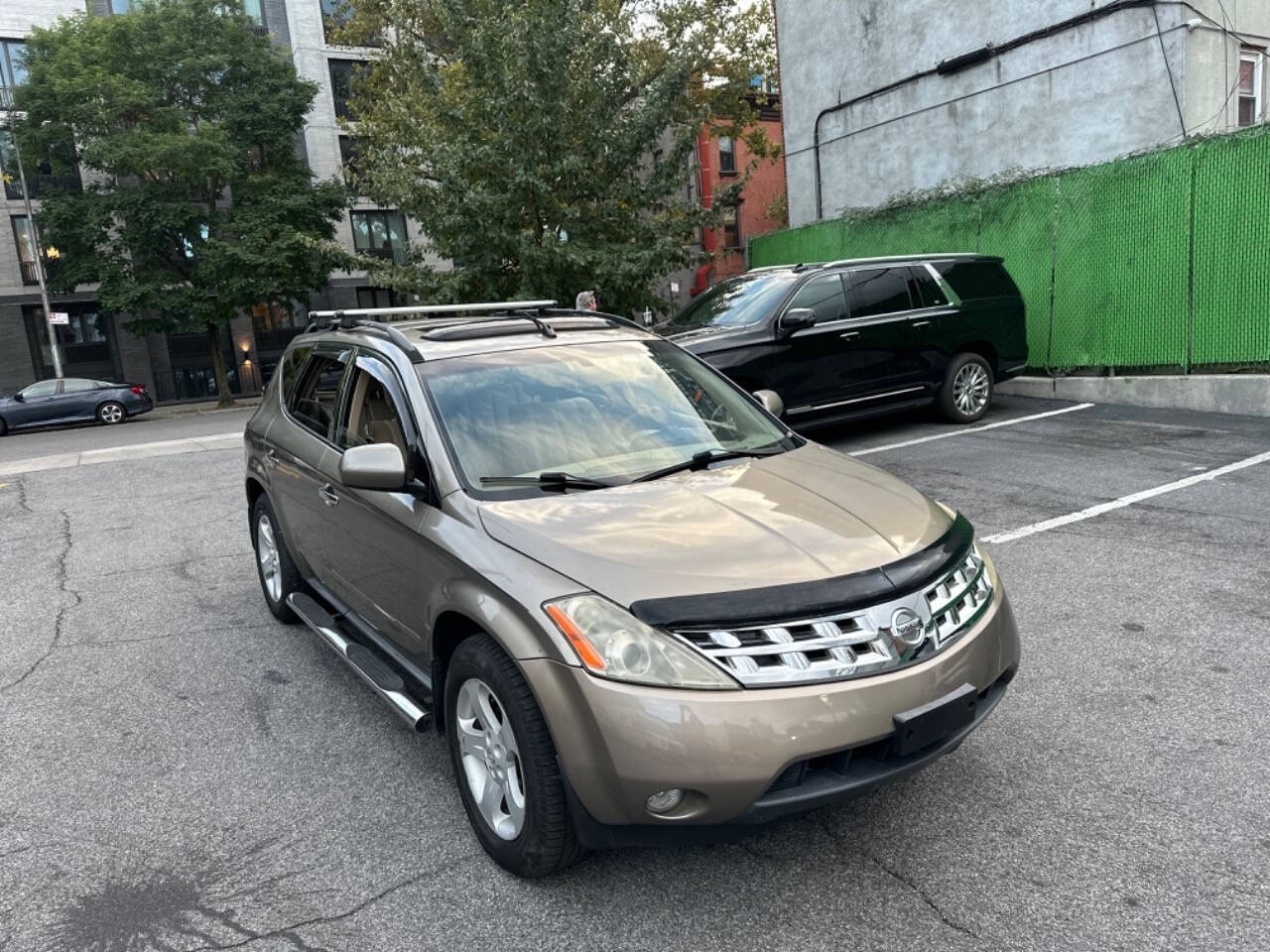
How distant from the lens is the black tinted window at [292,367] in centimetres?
493

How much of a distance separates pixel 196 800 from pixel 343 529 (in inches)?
45.9

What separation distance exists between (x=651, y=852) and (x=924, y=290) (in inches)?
321

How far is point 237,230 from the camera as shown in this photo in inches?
1117

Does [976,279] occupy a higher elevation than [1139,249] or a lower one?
lower

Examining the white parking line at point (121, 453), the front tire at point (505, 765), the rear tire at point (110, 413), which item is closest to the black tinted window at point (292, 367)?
the front tire at point (505, 765)

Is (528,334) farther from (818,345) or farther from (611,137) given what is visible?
(611,137)

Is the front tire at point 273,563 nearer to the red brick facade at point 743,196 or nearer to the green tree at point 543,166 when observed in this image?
the green tree at point 543,166

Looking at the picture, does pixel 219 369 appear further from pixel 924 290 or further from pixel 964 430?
pixel 964 430

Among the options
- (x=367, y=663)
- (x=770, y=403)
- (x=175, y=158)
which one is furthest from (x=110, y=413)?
(x=770, y=403)

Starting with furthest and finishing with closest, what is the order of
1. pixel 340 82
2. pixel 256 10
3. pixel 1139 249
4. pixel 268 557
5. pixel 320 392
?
pixel 340 82
pixel 256 10
pixel 1139 249
pixel 268 557
pixel 320 392

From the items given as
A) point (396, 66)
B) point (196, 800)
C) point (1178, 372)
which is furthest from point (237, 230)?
point (196, 800)

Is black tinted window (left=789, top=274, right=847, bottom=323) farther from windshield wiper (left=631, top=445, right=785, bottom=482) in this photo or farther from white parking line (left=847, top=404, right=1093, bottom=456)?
windshield wiper (left=631, top=445, right=785, bottom=482)

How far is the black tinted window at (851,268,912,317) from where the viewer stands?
9.34 m

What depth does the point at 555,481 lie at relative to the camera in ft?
10.3
